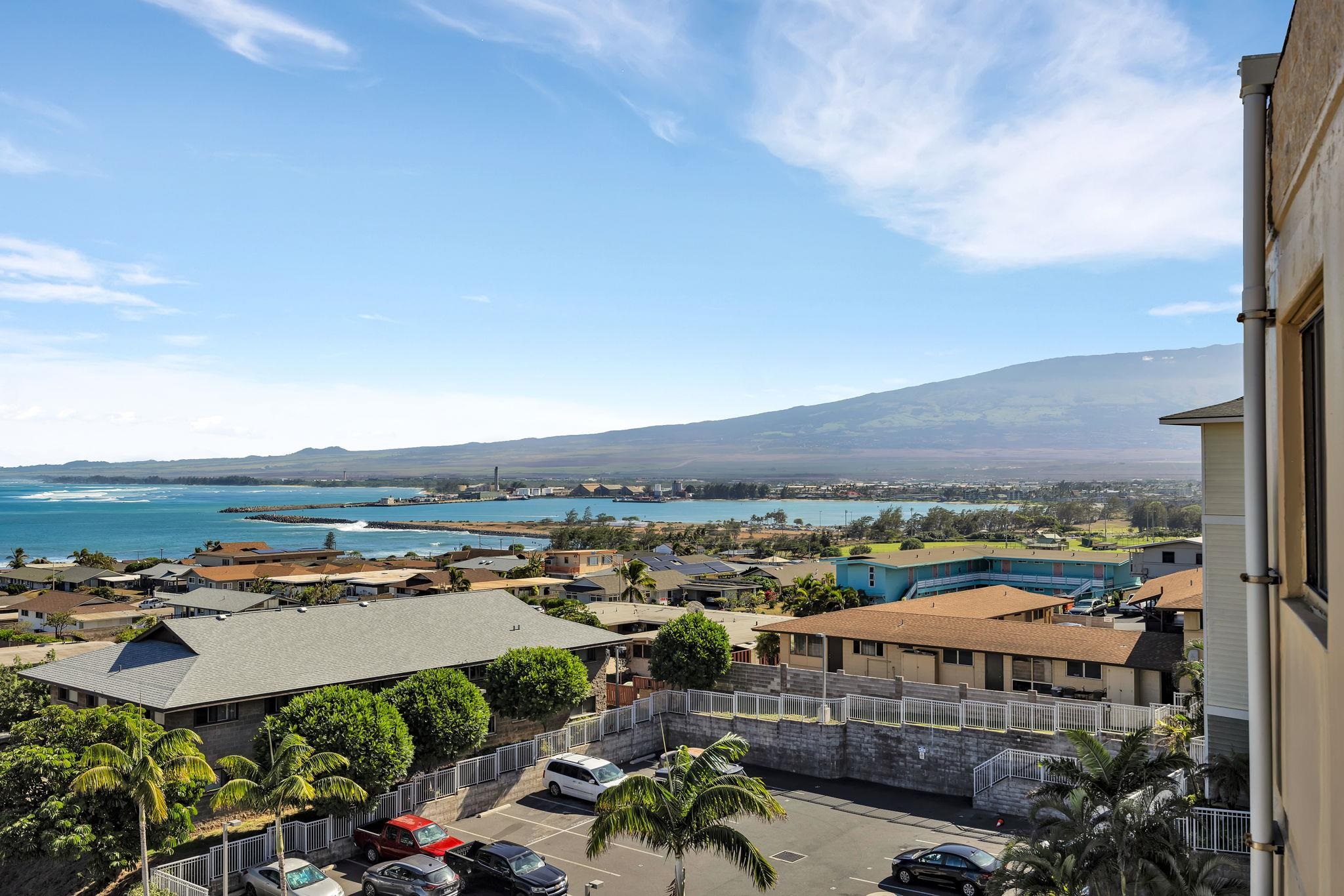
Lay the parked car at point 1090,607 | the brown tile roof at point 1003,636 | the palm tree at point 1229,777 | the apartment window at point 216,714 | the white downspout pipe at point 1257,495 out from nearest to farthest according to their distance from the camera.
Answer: the white downspout pipe at point 1257,495, the palm tree at point 1229,777, the apartment window at point 216,714, the brown tile roof at point 1003,636, the parked car at point 1090,607

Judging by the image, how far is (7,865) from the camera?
24.8 m

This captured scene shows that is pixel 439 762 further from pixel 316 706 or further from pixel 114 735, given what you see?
pixel 114 735

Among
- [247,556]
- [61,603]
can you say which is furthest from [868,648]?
[247,556]

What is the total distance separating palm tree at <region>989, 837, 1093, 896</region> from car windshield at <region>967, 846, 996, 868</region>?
5317 millimetres

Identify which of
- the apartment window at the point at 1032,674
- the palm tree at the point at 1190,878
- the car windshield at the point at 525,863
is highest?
the palm tree at the point at 1190,878

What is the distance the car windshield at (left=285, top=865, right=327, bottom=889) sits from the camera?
71.2 feet

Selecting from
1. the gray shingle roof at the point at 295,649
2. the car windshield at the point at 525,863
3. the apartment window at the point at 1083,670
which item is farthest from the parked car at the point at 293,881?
the apartment window at the point at 1083,670

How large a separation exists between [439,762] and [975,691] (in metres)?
17.8

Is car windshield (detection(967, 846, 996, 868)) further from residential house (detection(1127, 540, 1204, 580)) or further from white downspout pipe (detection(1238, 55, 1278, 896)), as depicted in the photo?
residential house (detection(1127, 540, 1204, 580))

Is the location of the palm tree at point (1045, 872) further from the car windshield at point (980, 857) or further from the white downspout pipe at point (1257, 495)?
the white downspout pipe at point (1257, 495)

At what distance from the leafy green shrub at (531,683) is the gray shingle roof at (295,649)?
1.46m

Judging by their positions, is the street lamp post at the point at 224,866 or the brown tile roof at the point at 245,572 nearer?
the street lamp post at the point at 224,866

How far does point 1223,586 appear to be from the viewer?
21.7 m

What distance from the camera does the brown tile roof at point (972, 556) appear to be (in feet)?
236
